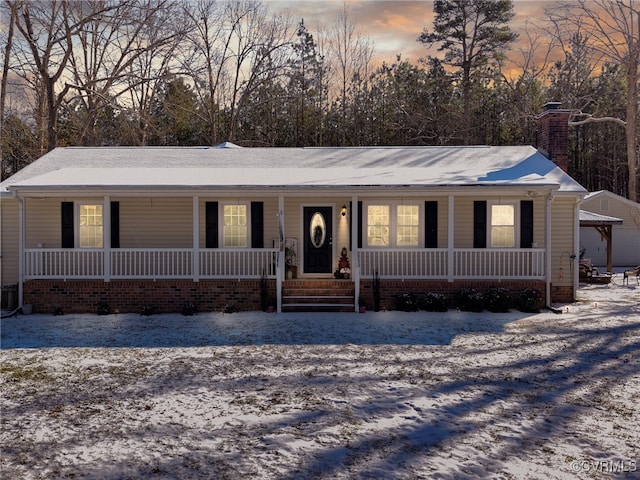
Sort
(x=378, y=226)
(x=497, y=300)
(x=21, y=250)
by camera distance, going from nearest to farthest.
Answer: (x=497, y=300), (x=21, y=250), (x=378, y=226)

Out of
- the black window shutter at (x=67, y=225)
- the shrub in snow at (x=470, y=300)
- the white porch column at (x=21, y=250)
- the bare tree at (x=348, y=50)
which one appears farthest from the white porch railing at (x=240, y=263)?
the bare tree at (x=348, y=50)

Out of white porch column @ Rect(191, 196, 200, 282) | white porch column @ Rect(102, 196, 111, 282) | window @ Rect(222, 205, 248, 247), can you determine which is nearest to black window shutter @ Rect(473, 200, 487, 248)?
window @ Rect(222, 205, 248, 247)

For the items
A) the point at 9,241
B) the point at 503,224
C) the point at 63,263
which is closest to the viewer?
the point at 63,263

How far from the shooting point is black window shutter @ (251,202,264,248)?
13.1m

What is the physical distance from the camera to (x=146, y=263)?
12.4 metres

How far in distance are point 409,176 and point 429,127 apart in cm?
2022

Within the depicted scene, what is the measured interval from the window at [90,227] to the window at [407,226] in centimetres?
794

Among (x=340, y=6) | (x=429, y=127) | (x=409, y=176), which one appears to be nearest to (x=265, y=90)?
(x=340, y=6)

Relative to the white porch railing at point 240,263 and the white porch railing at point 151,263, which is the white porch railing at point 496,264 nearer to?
the white porch railing at point 240,263

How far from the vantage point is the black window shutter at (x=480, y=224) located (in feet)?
42.6

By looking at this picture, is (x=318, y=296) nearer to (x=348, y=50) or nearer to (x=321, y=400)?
(x=321, y=400)

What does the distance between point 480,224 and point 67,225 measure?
35.8 ft

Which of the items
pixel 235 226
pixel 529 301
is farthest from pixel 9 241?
pixel 529 301

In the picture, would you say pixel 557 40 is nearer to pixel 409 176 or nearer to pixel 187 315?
pixel 409 176
